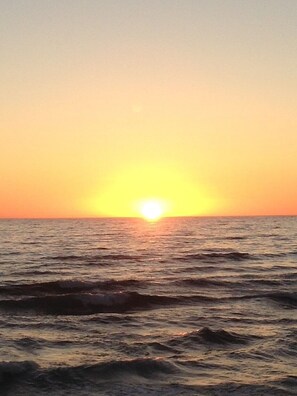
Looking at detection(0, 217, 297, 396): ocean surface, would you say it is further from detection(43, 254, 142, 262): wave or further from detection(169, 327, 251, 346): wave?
detection(43, 254, 142, 262): wave

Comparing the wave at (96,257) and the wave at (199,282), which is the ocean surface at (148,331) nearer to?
the wave at (199,282)

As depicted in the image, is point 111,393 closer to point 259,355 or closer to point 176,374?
point 176,374

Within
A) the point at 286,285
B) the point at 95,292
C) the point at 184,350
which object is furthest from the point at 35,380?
the point at 286,285

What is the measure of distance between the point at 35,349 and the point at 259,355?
23.4 ft

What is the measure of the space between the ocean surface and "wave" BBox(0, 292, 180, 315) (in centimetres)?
5

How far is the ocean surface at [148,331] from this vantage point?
12.9 metres

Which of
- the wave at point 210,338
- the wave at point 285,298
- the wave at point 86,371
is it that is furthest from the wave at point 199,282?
the wave at point 86,371

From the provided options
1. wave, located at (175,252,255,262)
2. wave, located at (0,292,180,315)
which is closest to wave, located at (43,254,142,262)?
wave, located at (175,252,255,262)

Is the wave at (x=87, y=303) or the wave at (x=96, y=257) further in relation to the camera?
the wave at (x=96, y=257)

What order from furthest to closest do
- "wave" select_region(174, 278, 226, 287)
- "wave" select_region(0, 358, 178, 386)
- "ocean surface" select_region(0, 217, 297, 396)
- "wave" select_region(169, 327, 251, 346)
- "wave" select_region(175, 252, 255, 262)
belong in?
"wave" select_region(175, 252, 255, 262) < "wave" select_region(174, 278, 226, 287) < "wave" select_region(169, 327, 251, 346) < "wave" select_region(0, 358, 178, 386) < "ocean surface" select_region(0, 217, 297, 396)

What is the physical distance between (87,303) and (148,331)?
676 cm

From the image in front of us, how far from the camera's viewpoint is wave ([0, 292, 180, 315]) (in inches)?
902

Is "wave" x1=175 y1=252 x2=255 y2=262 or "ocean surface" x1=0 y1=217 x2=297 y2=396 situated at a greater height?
"wave" x1=175 y1=252 x2=255 y2=262

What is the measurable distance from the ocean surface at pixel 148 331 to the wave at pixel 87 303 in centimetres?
5
